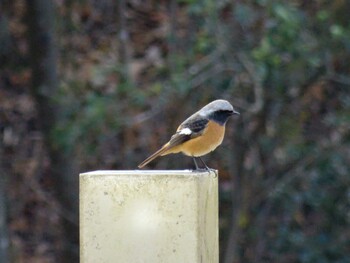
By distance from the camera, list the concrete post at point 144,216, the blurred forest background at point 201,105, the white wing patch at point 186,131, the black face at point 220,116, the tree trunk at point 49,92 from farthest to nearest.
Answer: the tree trunk at point 49,92
the blurred forest background at point 201,105
the black face at point 220,116
the white wing patch at point 186,131
the concrete post at point 144,216

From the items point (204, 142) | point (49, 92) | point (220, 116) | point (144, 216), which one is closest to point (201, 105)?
point (49, 92)

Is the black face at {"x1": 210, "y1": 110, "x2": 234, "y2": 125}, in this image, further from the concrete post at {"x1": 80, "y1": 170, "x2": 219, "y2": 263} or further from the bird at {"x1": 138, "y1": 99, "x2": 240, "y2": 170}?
the concrete post at {"x1": 80, "y1": 170, "x2": 219, "y2": 263}

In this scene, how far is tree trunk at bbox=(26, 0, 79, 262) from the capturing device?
30.0 ft

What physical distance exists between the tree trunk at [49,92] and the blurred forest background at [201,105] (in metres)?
0.01

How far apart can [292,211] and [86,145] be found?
2023 millimetres

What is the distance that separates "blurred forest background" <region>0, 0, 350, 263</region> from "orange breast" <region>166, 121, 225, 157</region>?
170cm

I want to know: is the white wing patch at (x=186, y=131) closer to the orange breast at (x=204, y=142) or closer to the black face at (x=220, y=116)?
the orange breast at (x=204, y=142)

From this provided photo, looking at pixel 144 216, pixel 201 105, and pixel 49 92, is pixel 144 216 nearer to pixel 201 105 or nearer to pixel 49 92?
pixel 201 105

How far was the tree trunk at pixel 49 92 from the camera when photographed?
9.14 m

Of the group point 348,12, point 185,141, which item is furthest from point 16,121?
point 185,141

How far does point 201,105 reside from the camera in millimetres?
A: 8773

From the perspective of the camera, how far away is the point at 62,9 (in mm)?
9680

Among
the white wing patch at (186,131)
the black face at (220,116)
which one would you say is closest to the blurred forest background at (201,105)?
the black face at (220,116)

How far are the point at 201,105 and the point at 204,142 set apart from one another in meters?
2.65
